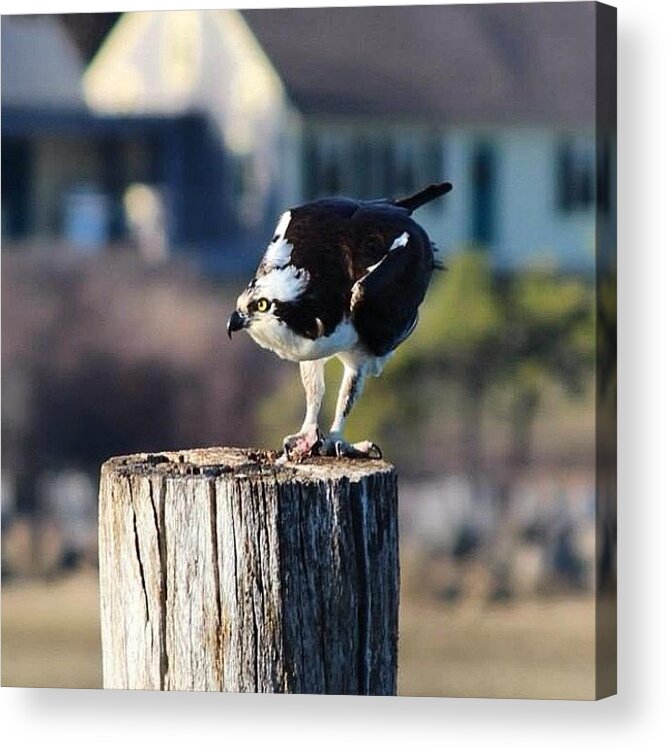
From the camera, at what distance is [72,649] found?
723cm

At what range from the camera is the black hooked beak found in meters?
6.56

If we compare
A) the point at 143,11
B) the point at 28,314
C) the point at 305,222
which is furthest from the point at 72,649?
the point at 143,11

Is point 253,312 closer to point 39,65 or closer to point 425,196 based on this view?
point 425,196

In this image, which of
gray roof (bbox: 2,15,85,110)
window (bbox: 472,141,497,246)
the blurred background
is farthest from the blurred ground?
gray roof (bbox: 2,15,85,110)

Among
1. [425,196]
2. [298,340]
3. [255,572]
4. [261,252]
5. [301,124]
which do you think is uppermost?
[301,124]

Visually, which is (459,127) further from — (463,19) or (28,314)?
(28,314)

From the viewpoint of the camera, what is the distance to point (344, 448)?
664 centimetres

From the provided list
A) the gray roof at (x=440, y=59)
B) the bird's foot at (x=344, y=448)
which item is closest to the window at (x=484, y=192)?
the gray roof at (x=440, y=59)

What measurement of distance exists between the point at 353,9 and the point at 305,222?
70 cm

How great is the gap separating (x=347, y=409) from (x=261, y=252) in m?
0.57

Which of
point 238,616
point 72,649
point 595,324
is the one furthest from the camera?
point 72,649

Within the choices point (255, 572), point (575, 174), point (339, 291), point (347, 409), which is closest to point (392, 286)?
point (339, 291)

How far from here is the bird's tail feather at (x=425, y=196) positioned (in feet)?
22.5

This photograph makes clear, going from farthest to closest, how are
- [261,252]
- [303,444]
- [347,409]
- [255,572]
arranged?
1. [261,252]
2. [347,409]
3. [303,444]
4. [255,572]
